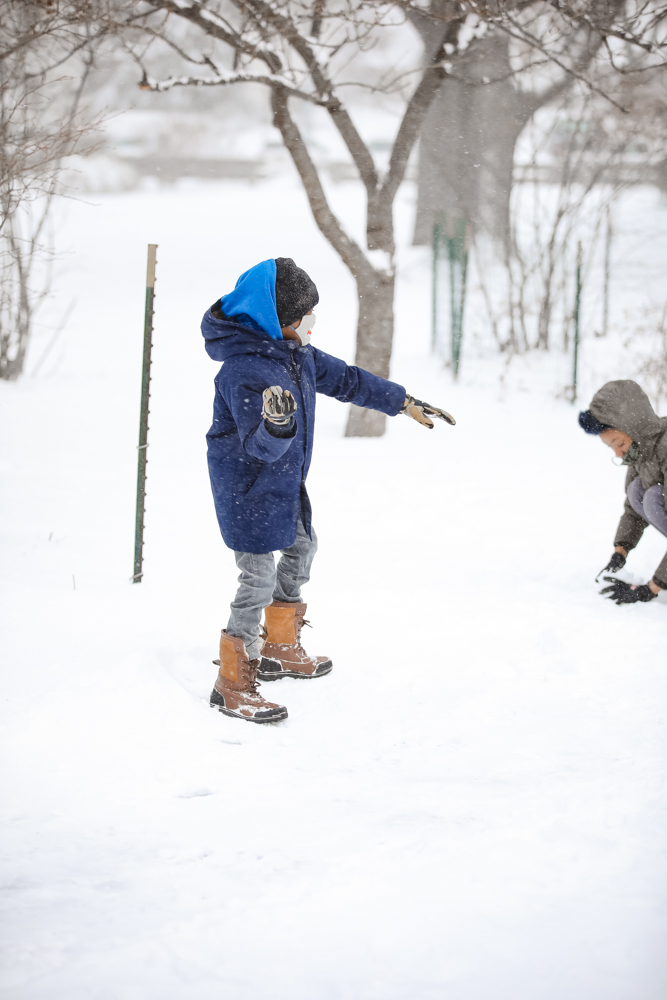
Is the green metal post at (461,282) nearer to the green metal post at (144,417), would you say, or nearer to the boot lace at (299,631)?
the green metal post at (144,417)

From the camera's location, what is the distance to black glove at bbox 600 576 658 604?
13.0ft

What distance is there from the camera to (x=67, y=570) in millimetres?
4086

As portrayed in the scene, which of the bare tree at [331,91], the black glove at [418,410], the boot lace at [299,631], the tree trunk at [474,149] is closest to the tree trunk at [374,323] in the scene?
the bare tree at [331,91]

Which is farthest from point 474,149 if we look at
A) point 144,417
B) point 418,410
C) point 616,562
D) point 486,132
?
point 418,410

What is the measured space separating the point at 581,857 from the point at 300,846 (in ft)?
2.29

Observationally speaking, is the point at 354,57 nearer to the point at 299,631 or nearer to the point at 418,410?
the point at 418,410

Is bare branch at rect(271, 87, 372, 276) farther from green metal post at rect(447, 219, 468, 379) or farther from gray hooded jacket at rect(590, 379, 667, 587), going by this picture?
gray hooded jacket at rect(590, 379, 667, 587)

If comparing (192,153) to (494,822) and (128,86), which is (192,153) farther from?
(494,822)

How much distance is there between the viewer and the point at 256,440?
2.58m

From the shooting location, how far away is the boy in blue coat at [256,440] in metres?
2.68

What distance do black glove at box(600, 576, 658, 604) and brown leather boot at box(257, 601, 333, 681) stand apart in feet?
5.05

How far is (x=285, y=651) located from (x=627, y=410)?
73.8 inches

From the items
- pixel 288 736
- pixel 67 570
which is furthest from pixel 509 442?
pixel 288 736

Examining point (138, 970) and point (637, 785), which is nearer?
point (138, 970)
